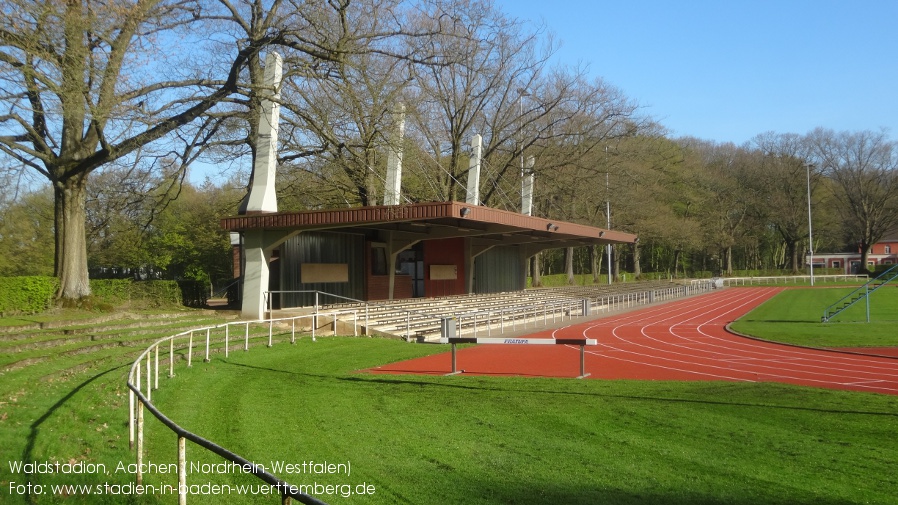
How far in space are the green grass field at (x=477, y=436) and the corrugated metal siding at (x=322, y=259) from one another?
14.0 metres

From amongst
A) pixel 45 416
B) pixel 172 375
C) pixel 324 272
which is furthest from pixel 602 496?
pixel 324 272

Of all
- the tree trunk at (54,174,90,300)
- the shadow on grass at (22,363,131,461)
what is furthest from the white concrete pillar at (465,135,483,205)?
the shadow on grass at (22,363,131,461)

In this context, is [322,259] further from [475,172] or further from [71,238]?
[475,172]

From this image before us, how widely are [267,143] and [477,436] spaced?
17.8 metres

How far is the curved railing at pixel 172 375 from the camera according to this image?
152 inches

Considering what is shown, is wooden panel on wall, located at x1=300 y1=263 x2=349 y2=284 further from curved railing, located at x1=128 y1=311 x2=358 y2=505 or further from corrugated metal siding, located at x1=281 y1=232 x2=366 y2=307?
curved railing, located at x1=128 y1=311 x2=358 y2=505

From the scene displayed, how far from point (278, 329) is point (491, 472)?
1793cm

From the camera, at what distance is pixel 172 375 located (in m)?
13.6

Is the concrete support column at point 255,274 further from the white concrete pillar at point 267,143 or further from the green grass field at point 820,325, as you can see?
the green grass field at point 820,325

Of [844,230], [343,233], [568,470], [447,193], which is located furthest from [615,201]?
[568,470]

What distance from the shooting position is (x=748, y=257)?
318 feet

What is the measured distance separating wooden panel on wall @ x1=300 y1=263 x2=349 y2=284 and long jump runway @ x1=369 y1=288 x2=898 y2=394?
28.2 ft

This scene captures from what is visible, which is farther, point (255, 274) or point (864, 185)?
point (864, 185)

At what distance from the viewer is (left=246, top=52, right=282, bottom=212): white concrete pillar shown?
22.9m
